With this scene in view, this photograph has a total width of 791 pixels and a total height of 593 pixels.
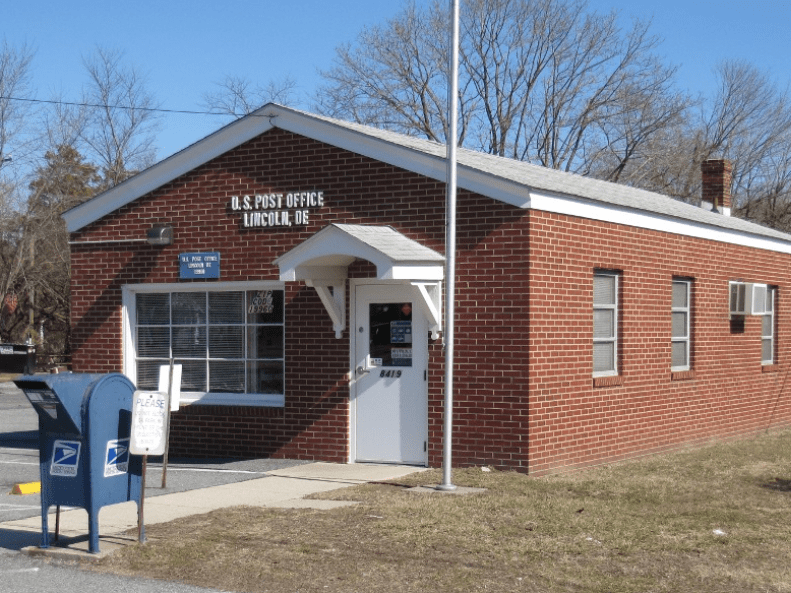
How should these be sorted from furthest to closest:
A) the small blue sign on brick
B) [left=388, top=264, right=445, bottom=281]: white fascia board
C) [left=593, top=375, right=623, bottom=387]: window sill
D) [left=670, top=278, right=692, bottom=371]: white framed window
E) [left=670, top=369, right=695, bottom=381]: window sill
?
[left=670, top=278, right=692, bottom=371]: white framed window
[left=670, top=369, right=695, bottom=381]: window sill
the small blue sign on brick
[left=593, top=375, right=623, bottom=387]: window sill
[left=388, top=264, right=445, bottom=281]: white fascia board

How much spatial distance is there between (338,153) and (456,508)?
5541mm

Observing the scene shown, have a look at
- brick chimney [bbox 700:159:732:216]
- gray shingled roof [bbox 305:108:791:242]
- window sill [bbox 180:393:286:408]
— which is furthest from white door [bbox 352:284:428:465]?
brick chimney [bbox 700:159:732:216]

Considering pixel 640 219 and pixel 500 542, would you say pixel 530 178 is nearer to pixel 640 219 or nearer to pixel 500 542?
pixel 640 219

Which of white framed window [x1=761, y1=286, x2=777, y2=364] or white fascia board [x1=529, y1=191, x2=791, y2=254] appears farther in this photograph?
white framed window [x1=761, y1=286, x2=777, y2=364]

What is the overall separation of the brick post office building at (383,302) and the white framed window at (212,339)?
0.03 metres

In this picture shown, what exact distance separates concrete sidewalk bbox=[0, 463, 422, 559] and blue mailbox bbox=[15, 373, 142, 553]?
14.5 inches

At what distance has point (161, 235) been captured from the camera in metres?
15.6

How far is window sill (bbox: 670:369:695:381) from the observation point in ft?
54.3

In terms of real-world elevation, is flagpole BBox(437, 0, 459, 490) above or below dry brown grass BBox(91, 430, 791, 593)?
above

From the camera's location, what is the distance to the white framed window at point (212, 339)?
1517cm

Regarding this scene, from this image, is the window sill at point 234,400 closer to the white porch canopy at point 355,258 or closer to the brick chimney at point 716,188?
the white porch canopy at point 355,258

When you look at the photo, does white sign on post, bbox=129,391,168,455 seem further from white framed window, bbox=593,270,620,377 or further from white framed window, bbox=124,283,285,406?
white framed window, bbox=593,270,620,377

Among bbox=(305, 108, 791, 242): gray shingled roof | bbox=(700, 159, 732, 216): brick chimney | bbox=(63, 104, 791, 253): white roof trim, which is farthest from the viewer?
bbox=(700, 159, 732, 216): brick chimney

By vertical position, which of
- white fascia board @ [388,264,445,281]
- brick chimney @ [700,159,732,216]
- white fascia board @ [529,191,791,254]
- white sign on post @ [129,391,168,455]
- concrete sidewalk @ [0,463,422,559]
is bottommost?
concrete sidewalk @ [0,463,422,559]
